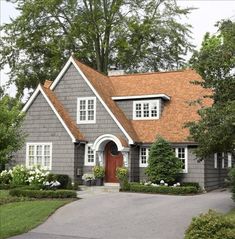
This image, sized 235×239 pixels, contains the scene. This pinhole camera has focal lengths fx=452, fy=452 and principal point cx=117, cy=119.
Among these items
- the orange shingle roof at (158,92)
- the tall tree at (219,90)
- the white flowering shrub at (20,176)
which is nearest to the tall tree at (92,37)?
the orange shingle roof at (158,92)

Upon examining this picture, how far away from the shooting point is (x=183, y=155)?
1112 inches

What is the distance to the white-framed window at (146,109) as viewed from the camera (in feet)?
99.8

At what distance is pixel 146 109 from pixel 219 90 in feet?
44.9

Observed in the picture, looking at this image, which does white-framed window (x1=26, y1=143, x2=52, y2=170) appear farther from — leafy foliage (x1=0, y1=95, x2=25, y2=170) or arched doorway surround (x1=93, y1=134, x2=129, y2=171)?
leafy foliage (x1=0, y1=95, x2=25, y2=170)

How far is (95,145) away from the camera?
2903 cm

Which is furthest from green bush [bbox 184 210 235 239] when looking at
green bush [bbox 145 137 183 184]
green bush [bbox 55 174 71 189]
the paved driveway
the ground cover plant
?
green bush [bbox 55 174 71 189]

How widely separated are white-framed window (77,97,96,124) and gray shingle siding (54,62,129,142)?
0.79 ft

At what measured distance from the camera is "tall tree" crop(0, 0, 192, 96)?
150 feet

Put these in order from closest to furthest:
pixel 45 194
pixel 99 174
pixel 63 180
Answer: pixel 45 194, pixel 63 180, pixel 99 174

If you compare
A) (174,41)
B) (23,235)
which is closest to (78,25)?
(174,41)

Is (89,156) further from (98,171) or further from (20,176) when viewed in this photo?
(20,176)

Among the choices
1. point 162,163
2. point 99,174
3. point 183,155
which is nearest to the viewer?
point 162,163

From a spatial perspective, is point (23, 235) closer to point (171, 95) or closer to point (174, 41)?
point (171, 95)

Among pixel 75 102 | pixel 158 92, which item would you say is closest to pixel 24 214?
pixel 75 102
